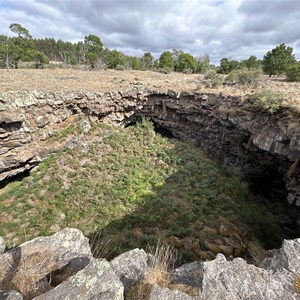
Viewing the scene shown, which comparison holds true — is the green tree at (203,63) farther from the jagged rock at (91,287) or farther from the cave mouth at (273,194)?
the jagged rock at (91,287)

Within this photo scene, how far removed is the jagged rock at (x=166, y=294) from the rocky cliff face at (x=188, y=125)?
8.76 metres

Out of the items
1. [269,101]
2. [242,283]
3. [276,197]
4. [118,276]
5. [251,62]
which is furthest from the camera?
[251,62]

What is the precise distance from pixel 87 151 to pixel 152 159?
173 inches

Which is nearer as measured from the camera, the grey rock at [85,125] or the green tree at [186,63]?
the grey rock at [85,125]

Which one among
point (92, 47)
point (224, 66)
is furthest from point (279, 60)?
point (92, 47)

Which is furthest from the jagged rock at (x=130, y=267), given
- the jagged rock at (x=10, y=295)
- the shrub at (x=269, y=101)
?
the shrub at (x=269, y=101)

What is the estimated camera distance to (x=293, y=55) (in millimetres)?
25141

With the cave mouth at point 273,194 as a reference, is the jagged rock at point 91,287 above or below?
above

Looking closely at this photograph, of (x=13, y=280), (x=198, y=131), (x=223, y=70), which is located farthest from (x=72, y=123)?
(x=223, y=70)

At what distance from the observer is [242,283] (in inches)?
105

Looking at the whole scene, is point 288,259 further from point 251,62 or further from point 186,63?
point 186,63

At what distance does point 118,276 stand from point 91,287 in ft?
1.97

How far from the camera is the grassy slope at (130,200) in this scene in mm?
8781

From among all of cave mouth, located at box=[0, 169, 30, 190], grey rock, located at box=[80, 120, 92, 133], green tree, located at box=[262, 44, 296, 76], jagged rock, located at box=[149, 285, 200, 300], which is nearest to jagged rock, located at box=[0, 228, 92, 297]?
jagged rock, located at box=[149, 285, 200, 300]
